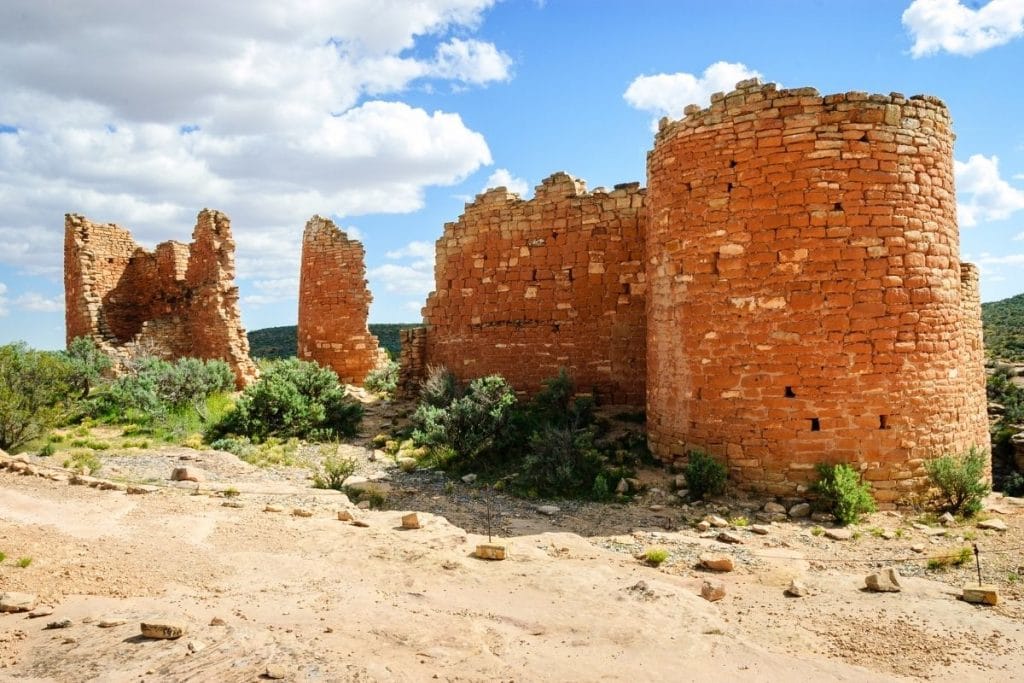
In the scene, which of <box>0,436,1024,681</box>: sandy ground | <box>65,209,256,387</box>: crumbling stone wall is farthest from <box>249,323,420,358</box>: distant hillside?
<box>0,436,1024,681</box>: sandy ground

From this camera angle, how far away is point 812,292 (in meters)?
7.70

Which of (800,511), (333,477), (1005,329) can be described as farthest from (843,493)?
(1005,329)

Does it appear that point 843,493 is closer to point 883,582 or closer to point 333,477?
point 883,582

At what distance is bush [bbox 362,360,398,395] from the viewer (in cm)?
1600

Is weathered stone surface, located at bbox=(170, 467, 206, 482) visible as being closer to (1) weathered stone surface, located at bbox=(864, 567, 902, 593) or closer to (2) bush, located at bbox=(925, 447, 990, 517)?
(1) weathered stone surface, located at bbox=(864, 567, 902, 593)

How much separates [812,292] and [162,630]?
694cm

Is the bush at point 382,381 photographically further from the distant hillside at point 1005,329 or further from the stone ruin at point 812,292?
the distant hillside at point 1005,329

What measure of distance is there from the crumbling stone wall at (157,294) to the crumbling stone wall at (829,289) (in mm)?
12008

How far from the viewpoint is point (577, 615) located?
4812mm

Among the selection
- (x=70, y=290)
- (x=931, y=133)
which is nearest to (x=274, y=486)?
(x=931, y=133)

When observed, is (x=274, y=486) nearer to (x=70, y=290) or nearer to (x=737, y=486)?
(x=737, y=486)

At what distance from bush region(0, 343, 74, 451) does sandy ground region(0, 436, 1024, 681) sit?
3164 mm

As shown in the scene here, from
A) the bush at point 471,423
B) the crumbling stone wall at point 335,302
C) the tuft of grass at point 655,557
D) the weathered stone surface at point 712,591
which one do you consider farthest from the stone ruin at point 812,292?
the crumbling stone wall at point 335,302

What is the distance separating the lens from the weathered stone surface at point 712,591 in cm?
520
